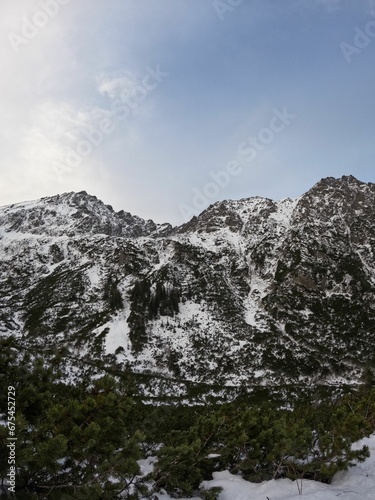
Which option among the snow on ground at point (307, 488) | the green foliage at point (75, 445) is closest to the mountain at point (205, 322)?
the snow on ground at point (307, 488)

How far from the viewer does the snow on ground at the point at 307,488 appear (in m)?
8.71

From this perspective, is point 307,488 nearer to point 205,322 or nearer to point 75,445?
point 75,445

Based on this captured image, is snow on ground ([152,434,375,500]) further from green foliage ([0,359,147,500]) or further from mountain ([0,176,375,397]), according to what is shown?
mountain ([0,176,375,397])

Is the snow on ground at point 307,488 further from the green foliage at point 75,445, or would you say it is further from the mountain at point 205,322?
the mountain at point 205,322

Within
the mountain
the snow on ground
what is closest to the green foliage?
the snow on ground

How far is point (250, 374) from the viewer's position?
412 ft

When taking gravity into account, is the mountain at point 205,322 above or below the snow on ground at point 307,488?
above

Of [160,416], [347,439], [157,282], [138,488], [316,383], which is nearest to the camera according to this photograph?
[138,488]

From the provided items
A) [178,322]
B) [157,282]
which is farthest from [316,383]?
[157,282]

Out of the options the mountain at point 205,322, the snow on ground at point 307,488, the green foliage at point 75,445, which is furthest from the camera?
the mountain at point 205,322

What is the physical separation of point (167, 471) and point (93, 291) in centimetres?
17744

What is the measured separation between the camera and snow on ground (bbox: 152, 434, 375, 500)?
28.6ft

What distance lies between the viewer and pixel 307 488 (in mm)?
9555

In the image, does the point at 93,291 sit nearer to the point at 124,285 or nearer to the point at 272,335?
the point at 124,285
